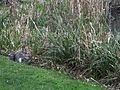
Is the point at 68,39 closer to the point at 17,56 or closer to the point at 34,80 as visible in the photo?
the point at 17,56

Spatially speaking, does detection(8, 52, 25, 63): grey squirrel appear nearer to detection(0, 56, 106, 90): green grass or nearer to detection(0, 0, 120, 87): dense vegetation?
detection(0, 0, 120, 87): dense vegetation

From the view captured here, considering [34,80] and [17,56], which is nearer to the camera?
[34,80]

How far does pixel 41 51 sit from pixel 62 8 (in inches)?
80.5

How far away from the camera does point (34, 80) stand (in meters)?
5.43

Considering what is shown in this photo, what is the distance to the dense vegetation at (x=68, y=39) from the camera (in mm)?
6129

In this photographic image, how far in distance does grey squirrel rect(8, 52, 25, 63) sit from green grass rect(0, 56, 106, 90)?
69 centimetres

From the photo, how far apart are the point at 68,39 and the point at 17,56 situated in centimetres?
103

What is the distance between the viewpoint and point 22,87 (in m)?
5.12

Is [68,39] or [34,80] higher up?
[68,39]

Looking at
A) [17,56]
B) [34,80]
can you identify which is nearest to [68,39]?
[17,56]

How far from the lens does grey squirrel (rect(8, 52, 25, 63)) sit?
6867 mm

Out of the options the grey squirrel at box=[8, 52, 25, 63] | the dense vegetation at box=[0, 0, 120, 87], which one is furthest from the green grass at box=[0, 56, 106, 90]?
the grey squirrel at box=[8, 52, 25, 63]

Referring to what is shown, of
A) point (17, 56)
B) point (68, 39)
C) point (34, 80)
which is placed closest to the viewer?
point (34, 80)

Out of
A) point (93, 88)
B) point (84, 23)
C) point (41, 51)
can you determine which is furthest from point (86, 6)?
point (93, 88)
